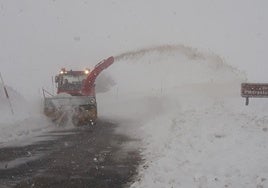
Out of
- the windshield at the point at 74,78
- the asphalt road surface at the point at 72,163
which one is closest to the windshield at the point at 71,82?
the windshield at the point at 74,78

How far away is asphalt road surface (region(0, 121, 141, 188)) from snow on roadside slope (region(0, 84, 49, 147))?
1213mm

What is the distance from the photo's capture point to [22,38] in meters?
49.2

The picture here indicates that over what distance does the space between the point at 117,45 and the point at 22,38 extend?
10.3 metres

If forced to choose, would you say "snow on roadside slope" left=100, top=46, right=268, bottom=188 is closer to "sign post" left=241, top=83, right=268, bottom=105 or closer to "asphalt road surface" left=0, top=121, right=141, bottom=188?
"sign post" left=241, top=83, right=268, bottom=105

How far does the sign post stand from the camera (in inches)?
820

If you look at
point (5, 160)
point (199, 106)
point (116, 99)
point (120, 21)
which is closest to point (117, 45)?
point (120, 21)

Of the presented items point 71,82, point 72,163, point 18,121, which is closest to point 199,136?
point 72,163

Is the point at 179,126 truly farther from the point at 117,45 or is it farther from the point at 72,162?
the point at 117,45

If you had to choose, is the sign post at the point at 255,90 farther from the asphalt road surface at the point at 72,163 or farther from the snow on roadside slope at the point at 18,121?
the snow on roadside slope at the point at 18,121

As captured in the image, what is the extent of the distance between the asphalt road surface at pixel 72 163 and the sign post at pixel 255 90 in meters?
6.64

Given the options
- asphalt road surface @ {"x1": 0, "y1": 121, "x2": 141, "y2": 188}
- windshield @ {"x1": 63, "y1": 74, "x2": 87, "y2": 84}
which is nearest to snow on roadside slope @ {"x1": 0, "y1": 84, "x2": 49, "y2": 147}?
asphalt road surface @ {"x1": 0, "y1": 121, "x2": 141, "y2": 188}

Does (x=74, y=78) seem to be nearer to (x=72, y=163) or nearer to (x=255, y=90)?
(x=255, y=90)

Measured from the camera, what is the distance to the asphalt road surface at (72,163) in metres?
10.8

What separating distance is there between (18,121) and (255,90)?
1092cm
